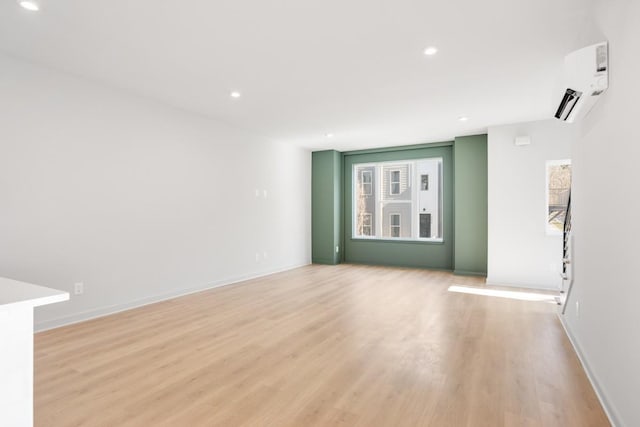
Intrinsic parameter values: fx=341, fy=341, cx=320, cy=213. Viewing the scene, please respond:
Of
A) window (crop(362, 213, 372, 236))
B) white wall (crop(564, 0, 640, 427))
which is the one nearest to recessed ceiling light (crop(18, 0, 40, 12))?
white wall (crop(564, 0, 640, 427))

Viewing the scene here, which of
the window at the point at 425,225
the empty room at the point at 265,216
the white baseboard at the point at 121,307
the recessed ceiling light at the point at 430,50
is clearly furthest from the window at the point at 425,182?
the recessed ceiling light at the point at 430,50

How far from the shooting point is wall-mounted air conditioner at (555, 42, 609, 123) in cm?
200

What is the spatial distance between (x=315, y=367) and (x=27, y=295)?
70.2 inches

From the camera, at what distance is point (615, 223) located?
1835 mm

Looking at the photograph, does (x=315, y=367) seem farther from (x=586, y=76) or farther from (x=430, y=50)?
(x=430, y=50)

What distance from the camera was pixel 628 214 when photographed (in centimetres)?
163

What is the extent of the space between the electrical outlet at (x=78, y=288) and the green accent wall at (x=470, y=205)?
5.82 meters

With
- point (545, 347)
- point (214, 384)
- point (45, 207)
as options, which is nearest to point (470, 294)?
point (545, 347)

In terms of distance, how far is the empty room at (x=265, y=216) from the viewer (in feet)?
6.25

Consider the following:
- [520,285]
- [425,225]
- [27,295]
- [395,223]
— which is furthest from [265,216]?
[395,223]

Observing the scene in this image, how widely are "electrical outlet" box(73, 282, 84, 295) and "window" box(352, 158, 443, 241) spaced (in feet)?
18.0

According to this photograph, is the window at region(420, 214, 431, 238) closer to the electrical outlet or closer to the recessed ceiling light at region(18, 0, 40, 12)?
the electrical outlet

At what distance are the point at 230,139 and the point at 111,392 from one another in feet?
13.7

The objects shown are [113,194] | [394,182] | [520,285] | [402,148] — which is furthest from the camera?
[394,182]
